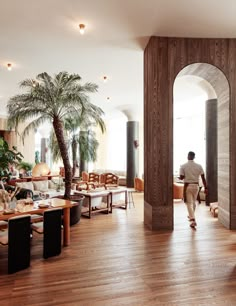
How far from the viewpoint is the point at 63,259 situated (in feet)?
12.9

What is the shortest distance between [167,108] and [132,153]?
285 inches

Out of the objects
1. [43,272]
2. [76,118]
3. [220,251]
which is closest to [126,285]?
[43,272]

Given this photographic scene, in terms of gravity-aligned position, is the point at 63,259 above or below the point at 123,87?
below

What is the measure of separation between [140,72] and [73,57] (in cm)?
201

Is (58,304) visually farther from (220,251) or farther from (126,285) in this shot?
(220,251)

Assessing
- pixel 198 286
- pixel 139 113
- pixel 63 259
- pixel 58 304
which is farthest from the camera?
pixel 139 113

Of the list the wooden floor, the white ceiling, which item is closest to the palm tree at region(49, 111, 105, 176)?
the white ceiling

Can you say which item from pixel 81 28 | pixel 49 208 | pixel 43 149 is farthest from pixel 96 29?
pixel 43 149

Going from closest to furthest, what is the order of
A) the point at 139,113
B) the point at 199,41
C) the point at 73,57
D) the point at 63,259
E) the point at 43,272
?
the point at 43,272 < the point at 63,259 < the point at 199,41 < the point at 73,57 < the point at 139,113

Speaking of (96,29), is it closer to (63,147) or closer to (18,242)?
(63,147)

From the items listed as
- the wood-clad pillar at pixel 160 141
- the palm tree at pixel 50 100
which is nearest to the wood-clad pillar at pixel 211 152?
the wood-clad pillar at pixel 160 141

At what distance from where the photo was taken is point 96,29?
16.1ft

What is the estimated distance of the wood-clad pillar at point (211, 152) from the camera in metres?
8.14

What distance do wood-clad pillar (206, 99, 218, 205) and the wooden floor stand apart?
2830 millimetres
